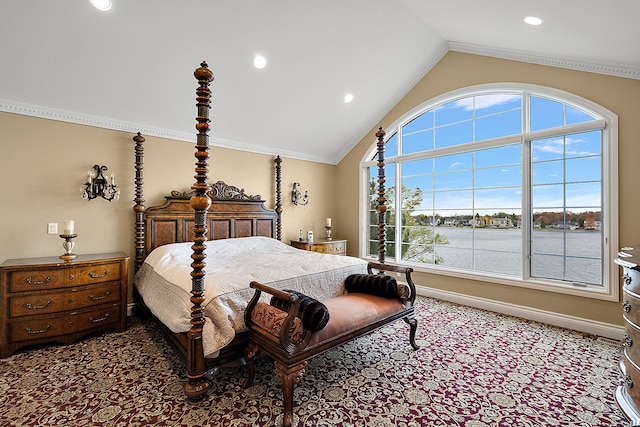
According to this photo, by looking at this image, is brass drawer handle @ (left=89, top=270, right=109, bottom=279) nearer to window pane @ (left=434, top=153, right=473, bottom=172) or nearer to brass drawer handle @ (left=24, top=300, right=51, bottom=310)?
brass drawer handle @ (left=24, top=300, right=51, bottom=310)

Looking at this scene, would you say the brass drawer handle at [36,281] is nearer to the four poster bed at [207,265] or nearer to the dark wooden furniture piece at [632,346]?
the four poster bed at [207,265]

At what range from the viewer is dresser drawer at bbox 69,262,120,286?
305 centimetres

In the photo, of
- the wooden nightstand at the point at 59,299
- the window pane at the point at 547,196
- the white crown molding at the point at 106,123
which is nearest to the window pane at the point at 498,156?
the window pane at the point at 547,196

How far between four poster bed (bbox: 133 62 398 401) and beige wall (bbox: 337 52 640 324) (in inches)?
76.0

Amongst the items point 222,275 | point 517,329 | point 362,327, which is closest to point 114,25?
point 222,275

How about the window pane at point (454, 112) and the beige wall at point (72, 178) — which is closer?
the beige wall at point (72, 178)

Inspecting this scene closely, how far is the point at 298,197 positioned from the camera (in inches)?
223

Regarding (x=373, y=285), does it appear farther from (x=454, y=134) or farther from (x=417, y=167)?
(x=454, y=134)

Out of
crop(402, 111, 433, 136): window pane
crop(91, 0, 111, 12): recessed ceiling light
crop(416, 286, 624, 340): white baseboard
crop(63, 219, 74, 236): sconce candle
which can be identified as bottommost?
crop(416, 286, 624, 340): white baseboard

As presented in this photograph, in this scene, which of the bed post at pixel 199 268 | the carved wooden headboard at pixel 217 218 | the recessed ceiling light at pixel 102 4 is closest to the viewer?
the bed post at pixel 199 268

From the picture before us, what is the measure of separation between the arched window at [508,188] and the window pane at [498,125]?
14 mm

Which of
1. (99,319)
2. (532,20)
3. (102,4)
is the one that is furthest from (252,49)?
(99,319)

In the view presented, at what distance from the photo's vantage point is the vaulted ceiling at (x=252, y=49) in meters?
2.78

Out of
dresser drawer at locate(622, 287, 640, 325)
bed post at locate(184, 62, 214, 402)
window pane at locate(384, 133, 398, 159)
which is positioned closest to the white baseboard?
dresser drawer at locate(622, 287, 640, 325)
